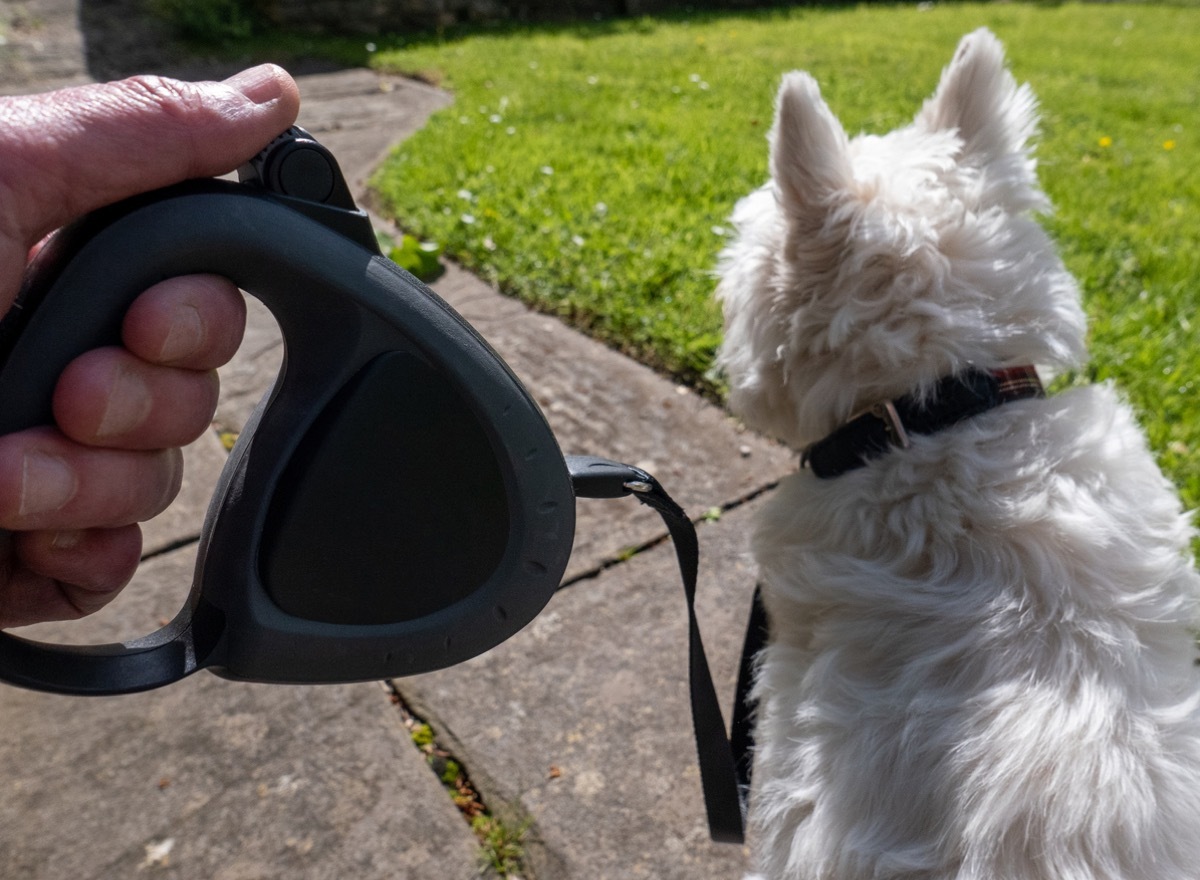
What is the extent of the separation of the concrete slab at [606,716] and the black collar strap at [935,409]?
83 centimetres

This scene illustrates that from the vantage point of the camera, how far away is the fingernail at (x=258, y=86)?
1089 millimetres

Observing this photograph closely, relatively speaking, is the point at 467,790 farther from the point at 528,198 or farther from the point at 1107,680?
the point at 528,198

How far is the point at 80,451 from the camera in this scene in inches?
41.6

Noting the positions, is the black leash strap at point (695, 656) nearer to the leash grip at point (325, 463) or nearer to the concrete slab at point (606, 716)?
the leash grip at point (325, 463)

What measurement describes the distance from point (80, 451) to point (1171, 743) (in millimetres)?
1670

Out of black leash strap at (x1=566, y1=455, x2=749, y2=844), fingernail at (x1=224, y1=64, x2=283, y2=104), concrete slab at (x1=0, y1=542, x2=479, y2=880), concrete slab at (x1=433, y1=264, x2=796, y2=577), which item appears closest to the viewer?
fingernail at (x1=224, y1=64, x2=283, y2=104)

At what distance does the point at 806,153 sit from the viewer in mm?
1821

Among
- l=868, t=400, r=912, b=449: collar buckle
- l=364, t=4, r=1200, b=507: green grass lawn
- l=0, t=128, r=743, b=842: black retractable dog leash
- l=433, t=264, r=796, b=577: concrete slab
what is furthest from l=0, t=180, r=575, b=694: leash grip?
l=364, t=4, r=1200, b=507: green grass lawn

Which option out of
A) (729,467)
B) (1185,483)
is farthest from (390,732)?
(1185,483)

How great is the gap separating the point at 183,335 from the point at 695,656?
0.93m

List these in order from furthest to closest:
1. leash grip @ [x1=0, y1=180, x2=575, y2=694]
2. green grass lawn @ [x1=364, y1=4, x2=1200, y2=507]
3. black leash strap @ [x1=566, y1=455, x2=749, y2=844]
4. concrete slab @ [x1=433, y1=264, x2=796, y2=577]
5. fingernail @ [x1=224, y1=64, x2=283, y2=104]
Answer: green grass lawn @ [x1=364, y1=4, x2=1200, y2=507], concrete slab @ [x1=433, y1=264, x2=796, y2=577], black leash strap @ [x1=566, y1=455, x2=749, y2=844], fingernail @ [x1=224, y1=64, x2=283, y2=104], leash grip @ [x1=0, y1=180, x2=575, y2=694]

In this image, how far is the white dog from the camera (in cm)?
130

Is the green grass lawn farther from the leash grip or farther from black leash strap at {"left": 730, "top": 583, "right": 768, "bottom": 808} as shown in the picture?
the leash grip

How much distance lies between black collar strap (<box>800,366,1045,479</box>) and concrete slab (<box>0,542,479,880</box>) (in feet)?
4.13
